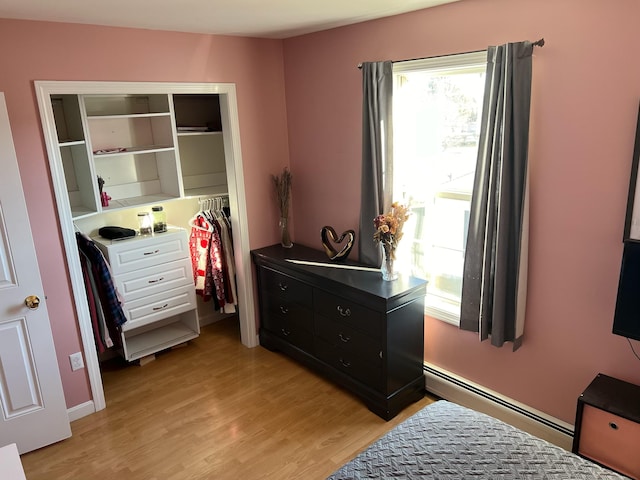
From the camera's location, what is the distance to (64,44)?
9.00 ft

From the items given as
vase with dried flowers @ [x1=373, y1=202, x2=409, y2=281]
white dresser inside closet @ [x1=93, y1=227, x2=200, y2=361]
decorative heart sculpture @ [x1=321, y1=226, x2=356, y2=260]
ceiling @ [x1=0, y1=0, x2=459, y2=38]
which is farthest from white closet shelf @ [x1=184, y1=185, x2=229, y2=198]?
vase with dried flowers @ [x1=373, y1=202, x2=409, y2=281]

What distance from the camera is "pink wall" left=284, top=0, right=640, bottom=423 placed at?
6.84 ft

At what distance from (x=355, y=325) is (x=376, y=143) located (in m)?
1.18

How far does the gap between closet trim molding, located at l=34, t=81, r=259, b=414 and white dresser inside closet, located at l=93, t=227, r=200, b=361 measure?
40 cm

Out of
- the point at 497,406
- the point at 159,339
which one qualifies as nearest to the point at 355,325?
the point at 497,406

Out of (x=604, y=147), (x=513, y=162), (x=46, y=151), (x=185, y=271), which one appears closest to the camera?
(x=604, y=147)

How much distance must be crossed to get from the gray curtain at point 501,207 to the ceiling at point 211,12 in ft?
1.92

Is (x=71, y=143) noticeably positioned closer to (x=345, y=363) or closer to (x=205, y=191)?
(x=205, y=191)

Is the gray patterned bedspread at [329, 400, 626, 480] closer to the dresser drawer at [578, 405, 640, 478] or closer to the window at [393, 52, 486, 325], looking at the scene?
the dresser drawer at [578, 405, 640, 478]

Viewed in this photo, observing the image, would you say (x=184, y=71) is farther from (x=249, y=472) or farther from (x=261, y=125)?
(x=249, y=472)

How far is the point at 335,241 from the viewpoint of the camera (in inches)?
138

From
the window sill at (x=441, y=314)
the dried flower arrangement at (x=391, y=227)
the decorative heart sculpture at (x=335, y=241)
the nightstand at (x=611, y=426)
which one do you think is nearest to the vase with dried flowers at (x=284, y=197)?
the decorative heart sculpture at (x=335, y=241)

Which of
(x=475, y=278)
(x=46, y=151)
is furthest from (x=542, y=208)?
(x=46, y=151)

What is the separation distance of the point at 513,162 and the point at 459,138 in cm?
53
